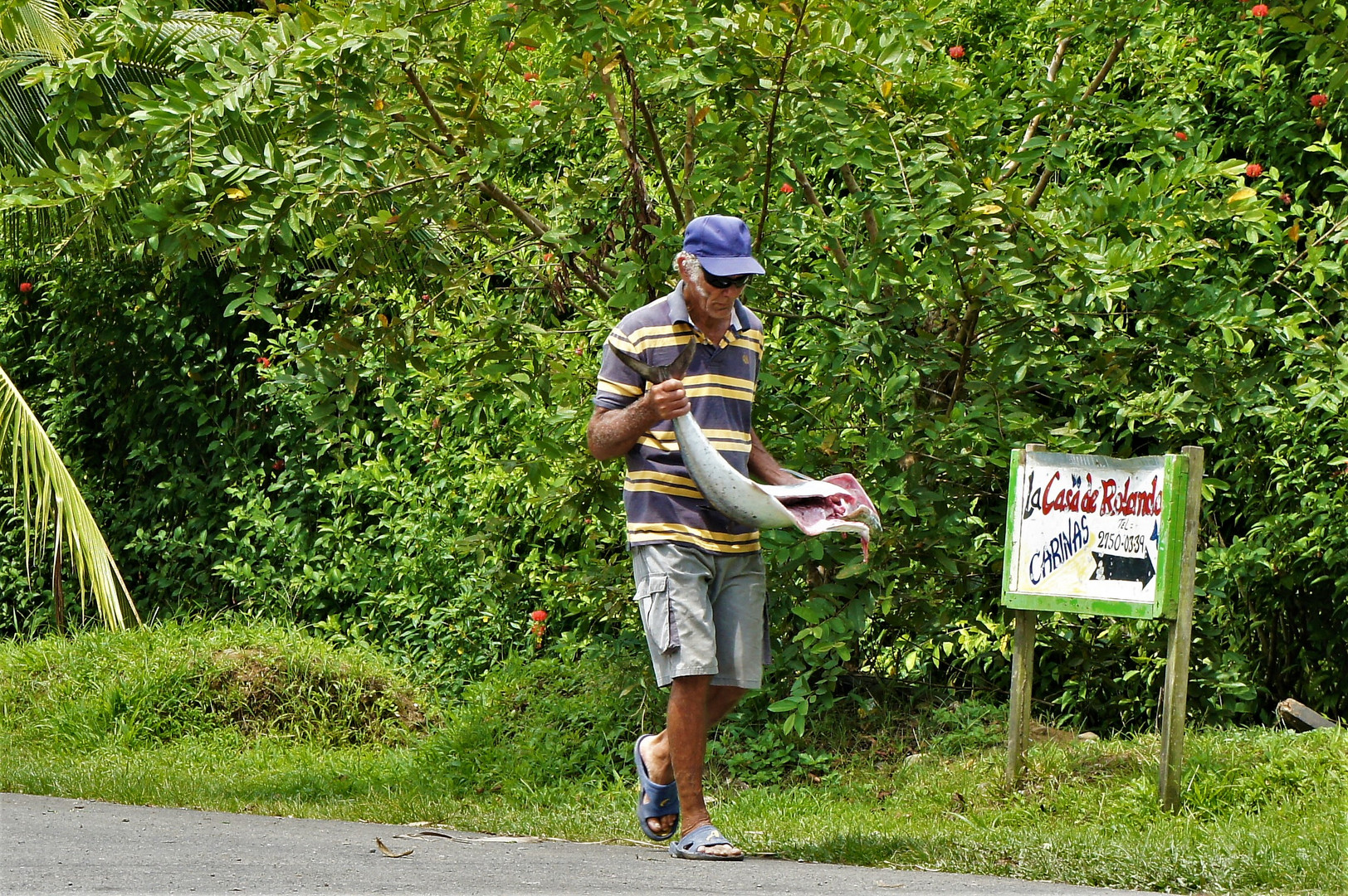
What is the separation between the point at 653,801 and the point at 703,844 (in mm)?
336

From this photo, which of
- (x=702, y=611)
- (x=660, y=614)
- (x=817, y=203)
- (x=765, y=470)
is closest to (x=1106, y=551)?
(x=765, y=470)

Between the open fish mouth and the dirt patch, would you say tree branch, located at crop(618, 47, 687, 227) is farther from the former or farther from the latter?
the dirt patch

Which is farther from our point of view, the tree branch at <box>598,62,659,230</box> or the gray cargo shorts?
the tree branch at <box>598,62,659,230</box>

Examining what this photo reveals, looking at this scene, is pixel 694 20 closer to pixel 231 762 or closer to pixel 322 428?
pixel 322 428

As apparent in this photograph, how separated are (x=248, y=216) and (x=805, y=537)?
2.50m

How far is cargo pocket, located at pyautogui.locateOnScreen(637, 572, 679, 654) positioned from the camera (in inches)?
180

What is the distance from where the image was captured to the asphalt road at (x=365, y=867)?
409 cm

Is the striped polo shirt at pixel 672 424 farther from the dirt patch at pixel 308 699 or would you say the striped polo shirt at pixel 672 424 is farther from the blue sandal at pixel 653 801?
the dirt patch at pixel 308 699

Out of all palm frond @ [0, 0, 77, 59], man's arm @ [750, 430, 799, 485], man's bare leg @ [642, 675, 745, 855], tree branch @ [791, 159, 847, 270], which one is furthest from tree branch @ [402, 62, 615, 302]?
palm frond @ [0, 0, 77, 59]

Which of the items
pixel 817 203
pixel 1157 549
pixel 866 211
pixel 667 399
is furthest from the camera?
pixel 817 203

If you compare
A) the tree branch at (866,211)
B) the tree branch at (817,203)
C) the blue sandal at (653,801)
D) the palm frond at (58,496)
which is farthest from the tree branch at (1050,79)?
the palm frond at (58,496)

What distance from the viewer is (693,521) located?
15.3ft

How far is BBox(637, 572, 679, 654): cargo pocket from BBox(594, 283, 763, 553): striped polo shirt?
0.42 feet

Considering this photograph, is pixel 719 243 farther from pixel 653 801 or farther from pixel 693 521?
pixel 653 801
